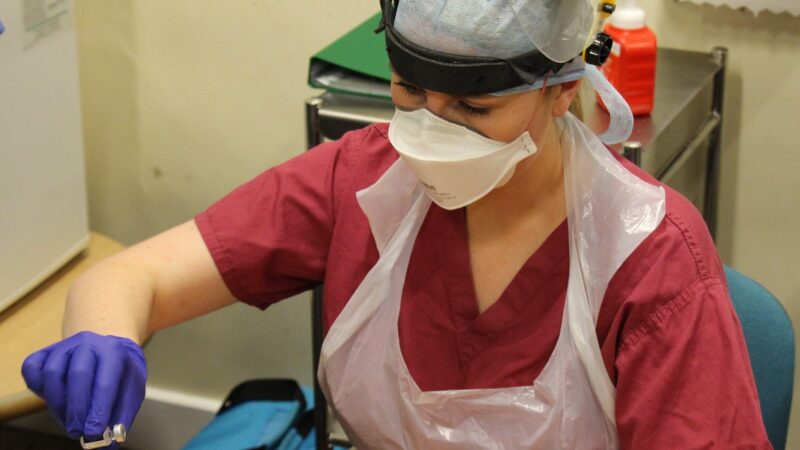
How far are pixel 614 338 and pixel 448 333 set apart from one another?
0.67ft

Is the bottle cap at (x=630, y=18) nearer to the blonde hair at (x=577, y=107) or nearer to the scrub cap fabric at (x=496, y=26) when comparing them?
the blonde hair at (x=577, y=107)

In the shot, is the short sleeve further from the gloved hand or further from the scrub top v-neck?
the gloved hand

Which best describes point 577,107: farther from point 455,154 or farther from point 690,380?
point 690,380

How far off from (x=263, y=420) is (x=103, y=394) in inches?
40.1

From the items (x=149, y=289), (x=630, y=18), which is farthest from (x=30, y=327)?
(x=630, y=18)

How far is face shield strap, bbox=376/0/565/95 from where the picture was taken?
3.65 feet

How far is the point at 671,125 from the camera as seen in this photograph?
1786mm

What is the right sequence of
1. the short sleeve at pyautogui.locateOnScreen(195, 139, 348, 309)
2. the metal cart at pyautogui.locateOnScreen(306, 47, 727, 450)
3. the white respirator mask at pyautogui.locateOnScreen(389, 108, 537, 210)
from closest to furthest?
the white respirator mask at pyautogui.locateOnScreen(389, 108, 537, 210)
the short sleeve at pyautogui.locateOnScreen(195, 139, 348, 309)
the metal cart at pyautogui.locateOnScreen(306, 47, 727, 450)

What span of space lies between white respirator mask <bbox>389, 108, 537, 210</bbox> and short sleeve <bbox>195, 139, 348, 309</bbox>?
0.73ft

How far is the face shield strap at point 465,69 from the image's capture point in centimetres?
111

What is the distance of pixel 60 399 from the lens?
3.55 ft

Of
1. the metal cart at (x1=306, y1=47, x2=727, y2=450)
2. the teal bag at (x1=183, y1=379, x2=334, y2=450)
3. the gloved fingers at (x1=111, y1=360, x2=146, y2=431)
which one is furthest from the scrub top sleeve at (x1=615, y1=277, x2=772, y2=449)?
the teal bag at (x1=183, y1=379, x2=334, y2=450)

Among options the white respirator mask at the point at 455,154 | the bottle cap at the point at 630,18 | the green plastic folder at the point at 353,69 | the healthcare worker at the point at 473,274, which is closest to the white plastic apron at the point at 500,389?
the healthcare worker at the point at 473,274

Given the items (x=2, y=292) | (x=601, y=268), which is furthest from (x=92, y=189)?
(x=601, y=268)
